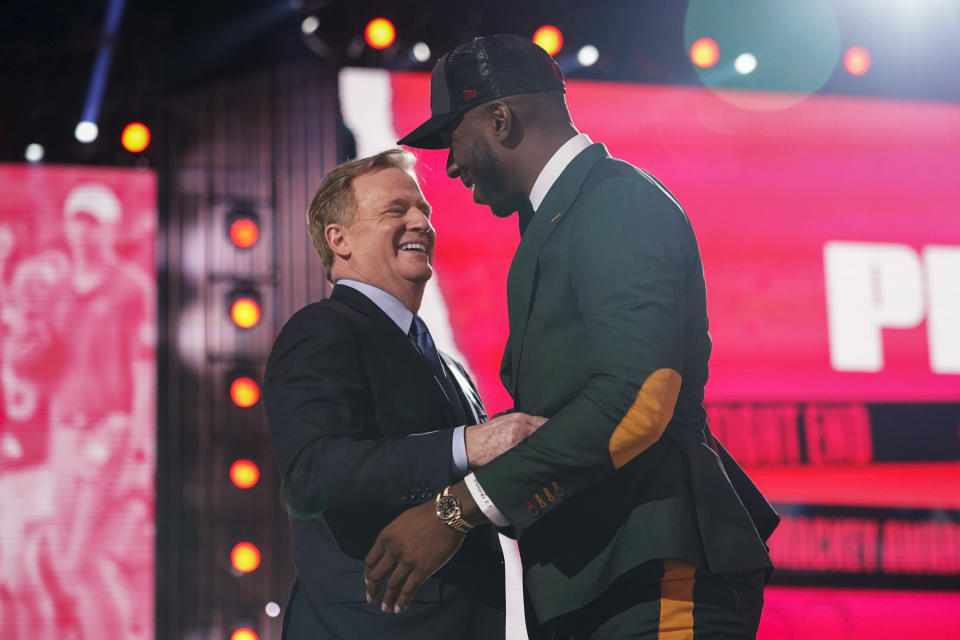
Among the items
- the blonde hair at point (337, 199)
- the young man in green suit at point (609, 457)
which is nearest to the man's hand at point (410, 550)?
the young man in green suit at point (609, 457)

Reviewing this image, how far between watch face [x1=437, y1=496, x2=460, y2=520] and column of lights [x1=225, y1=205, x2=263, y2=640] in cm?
249

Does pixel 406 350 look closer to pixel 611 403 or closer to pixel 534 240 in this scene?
pixel 534 240

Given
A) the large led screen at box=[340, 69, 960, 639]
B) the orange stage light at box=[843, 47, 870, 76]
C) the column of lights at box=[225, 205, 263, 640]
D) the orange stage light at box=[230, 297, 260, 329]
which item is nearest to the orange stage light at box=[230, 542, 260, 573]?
the column of lights at box=[225, 205, 263, 640]

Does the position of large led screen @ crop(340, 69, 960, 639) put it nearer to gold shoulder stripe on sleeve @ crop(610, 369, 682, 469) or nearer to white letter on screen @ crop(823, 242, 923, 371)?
white letter on screen @ crop(823, 242, 923, 371)

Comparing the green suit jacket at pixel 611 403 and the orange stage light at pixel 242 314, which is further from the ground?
the orange stage light at pixel 242 314

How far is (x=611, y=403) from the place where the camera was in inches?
53.4

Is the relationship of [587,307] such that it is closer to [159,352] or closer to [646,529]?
[646,529]

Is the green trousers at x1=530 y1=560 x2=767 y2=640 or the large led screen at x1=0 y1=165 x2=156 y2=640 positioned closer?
the green trousers at x1=530 y1=560 x2=767 y2=640

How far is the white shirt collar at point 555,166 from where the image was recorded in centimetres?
158

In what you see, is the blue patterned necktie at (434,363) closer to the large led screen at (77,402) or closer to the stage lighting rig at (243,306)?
the stage lighting rig at (243,306)

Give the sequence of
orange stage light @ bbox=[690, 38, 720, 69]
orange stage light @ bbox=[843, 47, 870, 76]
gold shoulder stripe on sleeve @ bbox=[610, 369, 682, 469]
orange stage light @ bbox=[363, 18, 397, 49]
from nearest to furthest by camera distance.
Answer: gold shoulder stripe on sleeve @ bbox=[610, 369, 682, 469], orange stage light @ bbox=[363, 18, 397, 49], orange stage light @ bbox=[690, 38, 720, 69], orange stage light @ bbox=[843, 47, 870, 76]

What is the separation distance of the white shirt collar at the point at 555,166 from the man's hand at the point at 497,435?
33 centimetres

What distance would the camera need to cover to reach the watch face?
4.81 feet

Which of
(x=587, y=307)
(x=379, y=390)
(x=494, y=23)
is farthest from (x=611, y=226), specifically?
(x=494, y=23)
